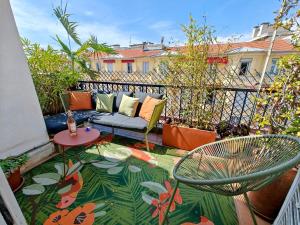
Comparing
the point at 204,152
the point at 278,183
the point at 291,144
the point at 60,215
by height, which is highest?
the point at 291,144

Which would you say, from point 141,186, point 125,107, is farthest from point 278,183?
point 125,107

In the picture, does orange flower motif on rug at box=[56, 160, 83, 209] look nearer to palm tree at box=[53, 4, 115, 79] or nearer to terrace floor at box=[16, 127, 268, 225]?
terrace floor at box=[16, 127, 268, 225]

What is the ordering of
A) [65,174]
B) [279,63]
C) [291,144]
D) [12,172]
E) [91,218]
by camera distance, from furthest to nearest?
[65,174] → [12,172] → [279,63] → [91,218] → [291,144]

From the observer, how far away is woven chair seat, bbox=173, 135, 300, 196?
3.22 ft

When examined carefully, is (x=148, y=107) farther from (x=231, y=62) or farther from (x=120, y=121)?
(x=231, y=62)

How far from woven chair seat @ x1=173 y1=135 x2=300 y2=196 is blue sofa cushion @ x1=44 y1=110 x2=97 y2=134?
6.74ft

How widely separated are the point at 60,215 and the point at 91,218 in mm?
307

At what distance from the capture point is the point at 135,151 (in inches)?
99.7

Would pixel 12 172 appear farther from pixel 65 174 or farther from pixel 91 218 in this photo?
pixel 91 218

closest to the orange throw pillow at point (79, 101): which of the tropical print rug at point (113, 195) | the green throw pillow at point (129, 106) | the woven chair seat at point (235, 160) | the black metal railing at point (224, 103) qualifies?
the green throw pillow at point (129, 106)

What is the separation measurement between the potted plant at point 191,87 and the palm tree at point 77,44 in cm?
128

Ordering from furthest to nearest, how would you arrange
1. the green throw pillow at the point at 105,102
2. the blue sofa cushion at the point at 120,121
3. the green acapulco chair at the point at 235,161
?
the green throw pillow at the point at 105,102, the blue sofa cushion at the point at 120,121, the green acapulco chair at the point at 235,161

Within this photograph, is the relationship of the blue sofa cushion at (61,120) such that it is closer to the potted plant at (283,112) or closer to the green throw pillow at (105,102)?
the green throw pillow at (105,102)

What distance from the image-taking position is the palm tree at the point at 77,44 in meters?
2.58
